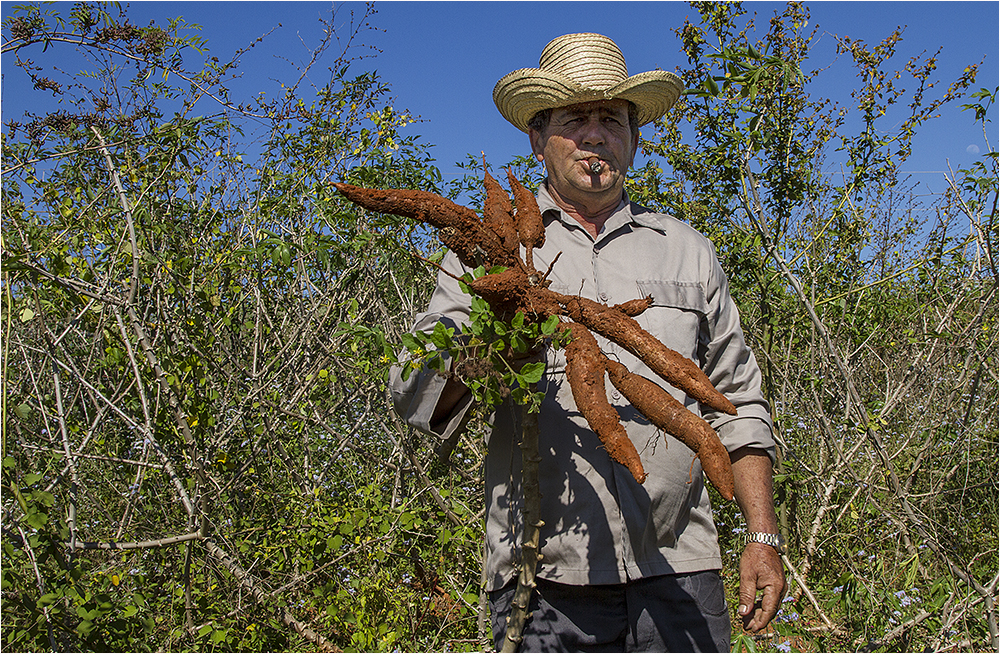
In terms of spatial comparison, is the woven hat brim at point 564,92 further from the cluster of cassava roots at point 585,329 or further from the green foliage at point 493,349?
the green foliage at point 493,349

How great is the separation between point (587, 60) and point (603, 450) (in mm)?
1098

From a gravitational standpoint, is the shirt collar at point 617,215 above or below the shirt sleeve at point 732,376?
above

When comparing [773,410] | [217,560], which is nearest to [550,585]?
[217,560]

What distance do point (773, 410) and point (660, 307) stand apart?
176 centimetres

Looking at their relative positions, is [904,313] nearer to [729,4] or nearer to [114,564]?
[729,4]

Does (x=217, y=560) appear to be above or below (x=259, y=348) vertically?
below

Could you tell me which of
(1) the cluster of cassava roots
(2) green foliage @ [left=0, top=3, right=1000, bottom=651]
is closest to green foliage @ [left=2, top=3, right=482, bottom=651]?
(2) green foliage @ [left=0, top=3, right=1000, bottom=651]

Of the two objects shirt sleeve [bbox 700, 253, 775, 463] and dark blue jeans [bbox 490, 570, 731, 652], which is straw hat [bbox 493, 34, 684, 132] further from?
dark blue jeans [bbox 490, 570, 731, 652]

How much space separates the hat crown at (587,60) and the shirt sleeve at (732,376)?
0.63 meters

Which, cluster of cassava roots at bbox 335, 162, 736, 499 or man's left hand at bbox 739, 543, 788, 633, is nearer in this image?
cluster of cassava roots at bbox 335, 162, 736, 499

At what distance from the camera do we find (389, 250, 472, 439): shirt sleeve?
161 centimetres

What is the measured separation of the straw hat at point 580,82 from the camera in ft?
6.36

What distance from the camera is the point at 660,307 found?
1891mm

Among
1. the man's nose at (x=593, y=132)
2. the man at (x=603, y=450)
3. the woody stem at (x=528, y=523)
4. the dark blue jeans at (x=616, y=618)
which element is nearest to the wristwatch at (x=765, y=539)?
the man at (x=603, y=450)
